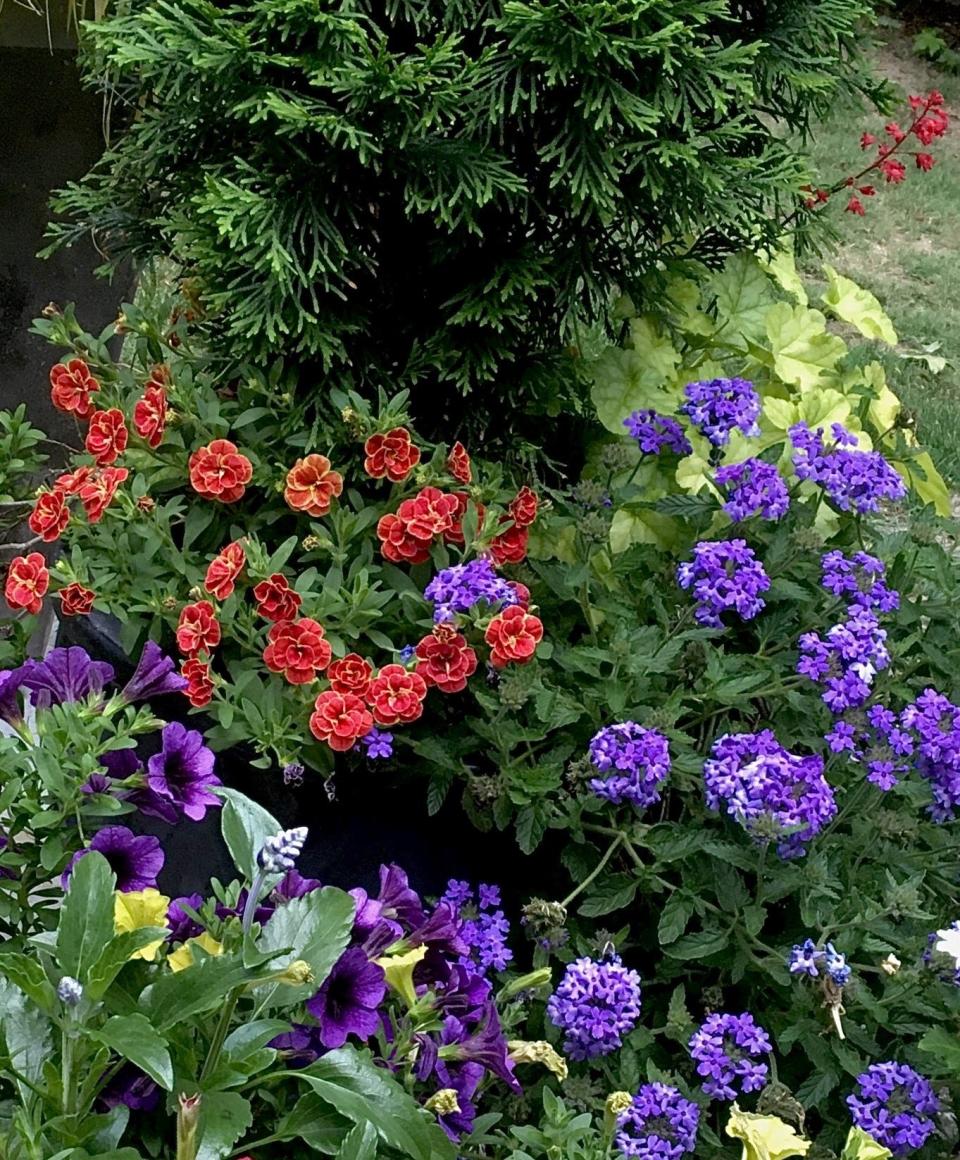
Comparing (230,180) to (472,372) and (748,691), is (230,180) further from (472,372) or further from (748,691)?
(748,691)

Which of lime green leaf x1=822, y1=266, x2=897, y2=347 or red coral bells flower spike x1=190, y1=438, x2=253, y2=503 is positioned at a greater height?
lime green leaf x1=822, y1=266, x2=897, y2=347

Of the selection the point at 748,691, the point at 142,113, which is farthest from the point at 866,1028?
the point at 142,113

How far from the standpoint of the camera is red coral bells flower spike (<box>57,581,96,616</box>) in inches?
75.1

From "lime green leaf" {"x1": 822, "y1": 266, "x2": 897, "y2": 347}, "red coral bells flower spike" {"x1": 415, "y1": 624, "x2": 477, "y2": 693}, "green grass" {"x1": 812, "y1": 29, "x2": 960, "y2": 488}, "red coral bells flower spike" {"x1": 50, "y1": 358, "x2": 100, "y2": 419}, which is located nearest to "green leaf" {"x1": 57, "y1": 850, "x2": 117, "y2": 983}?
"red coral bells flower spike" {"x1": 415, "y1": 624, "x2": 477, "y2": 693}

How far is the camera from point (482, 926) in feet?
5.83

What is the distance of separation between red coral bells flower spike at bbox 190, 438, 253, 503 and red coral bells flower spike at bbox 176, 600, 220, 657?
0.68 ft

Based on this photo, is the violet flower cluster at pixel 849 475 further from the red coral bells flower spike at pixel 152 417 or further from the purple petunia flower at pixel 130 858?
the purple petunia flower at pixel 130 858

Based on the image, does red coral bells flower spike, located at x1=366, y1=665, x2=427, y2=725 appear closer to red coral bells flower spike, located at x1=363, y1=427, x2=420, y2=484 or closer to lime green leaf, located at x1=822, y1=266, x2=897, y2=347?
red coral bells flower spike, located at x1=363, y1=427, x2=420, y2=484

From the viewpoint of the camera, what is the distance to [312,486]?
1.99m

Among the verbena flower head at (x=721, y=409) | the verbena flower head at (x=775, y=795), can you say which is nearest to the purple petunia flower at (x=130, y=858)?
the verbena flower head at (x=775, y=795)

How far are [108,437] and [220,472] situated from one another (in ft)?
0.67

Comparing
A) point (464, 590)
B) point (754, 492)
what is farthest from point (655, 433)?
Result: point (464, 590)

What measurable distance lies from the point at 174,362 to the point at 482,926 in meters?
1.22

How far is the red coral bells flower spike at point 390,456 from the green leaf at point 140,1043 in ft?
3.65
